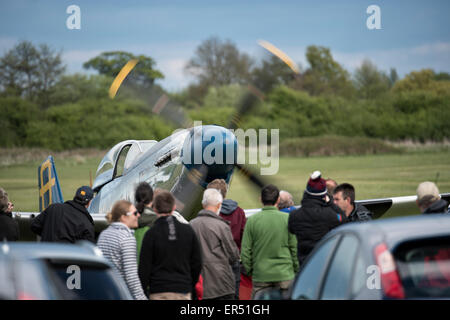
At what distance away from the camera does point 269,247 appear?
5.96 metres

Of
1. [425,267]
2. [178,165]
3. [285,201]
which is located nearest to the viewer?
[425,267]

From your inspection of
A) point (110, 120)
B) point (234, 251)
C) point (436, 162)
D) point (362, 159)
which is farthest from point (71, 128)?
point (234, 251)

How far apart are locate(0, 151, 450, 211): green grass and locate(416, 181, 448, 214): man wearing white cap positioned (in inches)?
1407

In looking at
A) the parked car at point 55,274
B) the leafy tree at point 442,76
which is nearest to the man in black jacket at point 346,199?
the parked car at point 55,274

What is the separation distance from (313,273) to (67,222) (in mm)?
3552

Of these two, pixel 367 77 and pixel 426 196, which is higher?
pixel 367 77

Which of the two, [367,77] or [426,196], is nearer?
[426,196]

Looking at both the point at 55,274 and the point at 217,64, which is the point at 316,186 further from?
the point at 217,64

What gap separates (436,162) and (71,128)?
37.2 m

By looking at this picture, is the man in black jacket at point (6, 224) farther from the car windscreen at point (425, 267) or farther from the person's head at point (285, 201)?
the car windscreen at point (425, 267)

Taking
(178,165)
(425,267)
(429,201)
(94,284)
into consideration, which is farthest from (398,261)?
(178,165)

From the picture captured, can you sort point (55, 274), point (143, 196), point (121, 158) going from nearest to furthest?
1. point (55, 274)
2. point (143, 196)
3. point (121, 158)

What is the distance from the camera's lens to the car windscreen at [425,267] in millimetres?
3006
